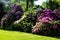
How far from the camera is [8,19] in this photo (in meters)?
21.8

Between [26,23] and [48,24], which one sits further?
[26,23]

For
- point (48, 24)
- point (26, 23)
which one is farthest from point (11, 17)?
point (48, 24)

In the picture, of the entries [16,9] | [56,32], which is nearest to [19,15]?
[16,9]

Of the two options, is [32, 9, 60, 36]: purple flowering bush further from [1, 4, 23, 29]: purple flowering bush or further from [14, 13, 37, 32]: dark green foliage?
[1, 4, 23, 29]: purple flowering bush

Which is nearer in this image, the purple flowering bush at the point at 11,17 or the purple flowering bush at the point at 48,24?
the purple flowering bush at the point at 48,24

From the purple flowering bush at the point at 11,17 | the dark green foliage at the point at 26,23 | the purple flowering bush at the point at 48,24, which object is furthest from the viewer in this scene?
the purple flowering bush at the point at 11,17

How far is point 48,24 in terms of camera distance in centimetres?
1802

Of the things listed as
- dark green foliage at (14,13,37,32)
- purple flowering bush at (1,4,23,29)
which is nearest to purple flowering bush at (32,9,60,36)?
dark green foliage at (14,13,37,32)

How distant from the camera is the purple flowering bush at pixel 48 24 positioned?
691 inches

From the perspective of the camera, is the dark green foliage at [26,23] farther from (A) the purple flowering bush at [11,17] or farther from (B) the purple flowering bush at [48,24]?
(A) the purple flowering bush at [11,17]

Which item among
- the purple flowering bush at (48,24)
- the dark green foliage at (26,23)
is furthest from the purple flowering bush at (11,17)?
the purple flowering bush at (48,24)

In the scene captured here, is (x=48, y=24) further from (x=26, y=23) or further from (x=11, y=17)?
(x=11, y=17)

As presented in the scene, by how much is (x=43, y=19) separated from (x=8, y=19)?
175 inches

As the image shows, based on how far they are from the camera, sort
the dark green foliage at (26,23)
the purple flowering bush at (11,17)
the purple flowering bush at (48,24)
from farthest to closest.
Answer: the purple flowering bush at (11,17), the dark green foliage at (26,23), the purple flowering bush at (48,24)
